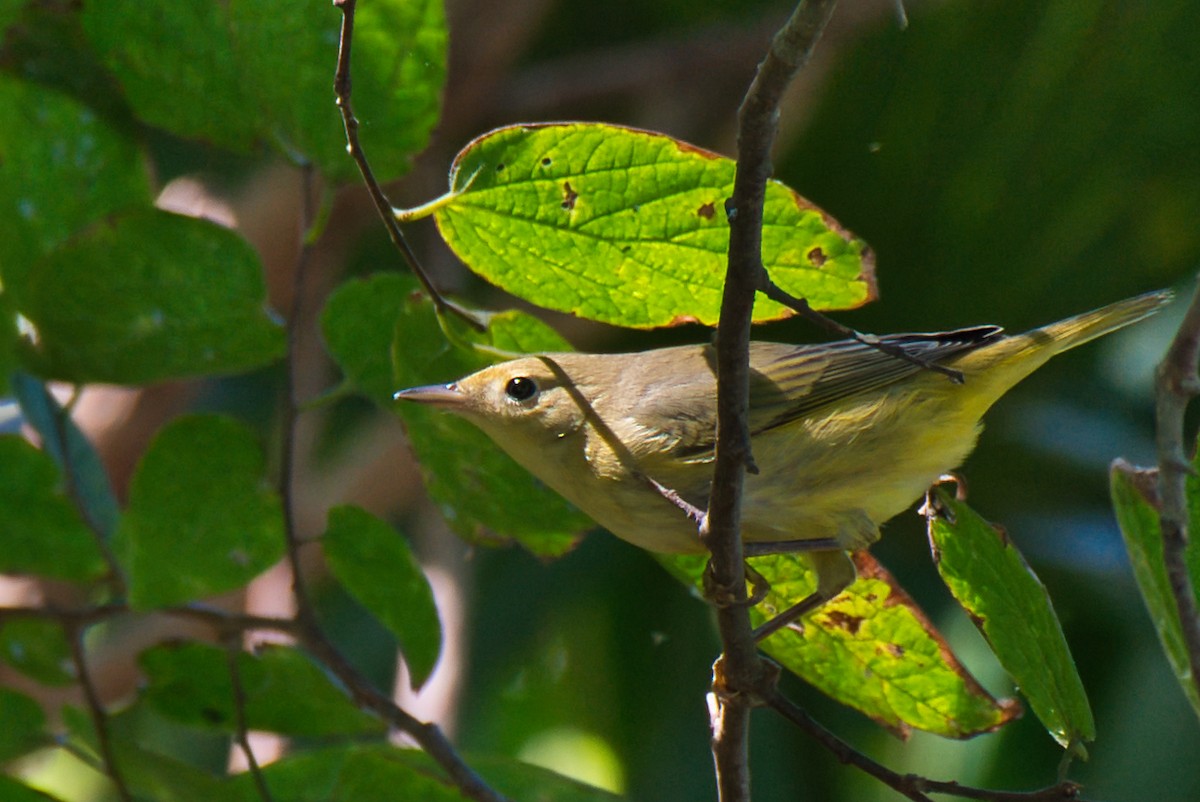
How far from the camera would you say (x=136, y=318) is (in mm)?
1770

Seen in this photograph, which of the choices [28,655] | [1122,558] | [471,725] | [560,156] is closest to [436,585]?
[471,725]

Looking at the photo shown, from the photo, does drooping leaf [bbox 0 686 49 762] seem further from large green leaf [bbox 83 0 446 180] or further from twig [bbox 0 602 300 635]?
large green leaf [bbox 83 0 446 180]

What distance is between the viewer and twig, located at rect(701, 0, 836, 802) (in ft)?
3.15

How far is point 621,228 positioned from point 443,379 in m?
0.41

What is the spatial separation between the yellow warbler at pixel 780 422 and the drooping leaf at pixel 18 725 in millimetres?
819

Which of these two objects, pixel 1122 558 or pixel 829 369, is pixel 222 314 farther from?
pixel 1122 558

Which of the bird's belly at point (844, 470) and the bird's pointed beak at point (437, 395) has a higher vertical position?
the bird's pointed beak at point (437, 395)

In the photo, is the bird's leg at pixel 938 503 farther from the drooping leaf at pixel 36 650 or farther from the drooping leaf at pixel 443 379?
the drooping leaf at pixel 36 650

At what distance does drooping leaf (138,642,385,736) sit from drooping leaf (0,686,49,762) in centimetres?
17

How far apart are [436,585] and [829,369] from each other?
4.94 feet

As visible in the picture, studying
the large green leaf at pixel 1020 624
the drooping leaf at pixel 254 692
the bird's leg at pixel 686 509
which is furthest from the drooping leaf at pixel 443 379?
the large green leaf at pixel 1020 624

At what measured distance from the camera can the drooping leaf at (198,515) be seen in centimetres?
167

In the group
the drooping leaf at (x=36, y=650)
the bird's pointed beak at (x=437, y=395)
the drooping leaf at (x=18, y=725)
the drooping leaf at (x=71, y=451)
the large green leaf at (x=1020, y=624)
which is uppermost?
the drooping leaf at (x=71, y=451)

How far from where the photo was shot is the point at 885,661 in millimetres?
1549
